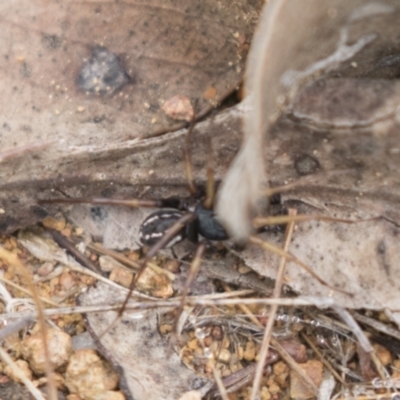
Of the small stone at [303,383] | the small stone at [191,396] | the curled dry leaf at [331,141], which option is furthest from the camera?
the small stone at [303,383]

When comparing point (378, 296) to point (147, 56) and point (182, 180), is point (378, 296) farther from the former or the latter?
point (147, 56)

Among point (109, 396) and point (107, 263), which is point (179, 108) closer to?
point (107, 263)

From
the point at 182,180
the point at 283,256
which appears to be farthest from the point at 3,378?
the point at 283,256

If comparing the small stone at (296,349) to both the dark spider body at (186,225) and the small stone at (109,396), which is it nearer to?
the dark spider body at (186,225)

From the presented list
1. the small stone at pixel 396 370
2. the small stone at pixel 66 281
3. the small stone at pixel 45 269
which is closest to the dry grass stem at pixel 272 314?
the small stone at pixel 396 370

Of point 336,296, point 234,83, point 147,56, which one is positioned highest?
point 147,56

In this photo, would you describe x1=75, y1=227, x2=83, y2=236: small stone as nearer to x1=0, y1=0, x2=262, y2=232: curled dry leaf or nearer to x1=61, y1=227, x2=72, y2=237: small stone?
x1=61, y1=227, x2=72, y2=237: small stone
